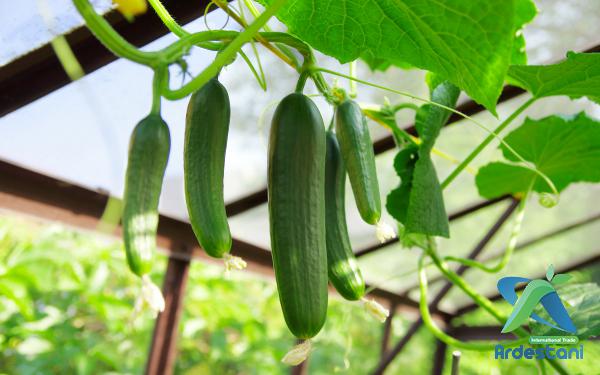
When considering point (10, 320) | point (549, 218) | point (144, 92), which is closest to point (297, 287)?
point (144, 92)

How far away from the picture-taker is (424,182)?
90 centimetres

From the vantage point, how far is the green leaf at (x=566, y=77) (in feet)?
2.81

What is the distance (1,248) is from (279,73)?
120cm

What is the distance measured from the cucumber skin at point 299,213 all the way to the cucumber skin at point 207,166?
5 cm

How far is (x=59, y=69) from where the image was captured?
1.30 meters

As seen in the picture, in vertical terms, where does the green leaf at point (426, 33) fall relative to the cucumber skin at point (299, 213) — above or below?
above

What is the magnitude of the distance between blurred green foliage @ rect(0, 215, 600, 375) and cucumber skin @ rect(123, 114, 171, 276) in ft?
2.98

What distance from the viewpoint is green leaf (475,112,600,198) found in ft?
4.11

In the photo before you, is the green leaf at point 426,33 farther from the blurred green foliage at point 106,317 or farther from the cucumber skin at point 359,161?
the blurred green foliage at point 106,317

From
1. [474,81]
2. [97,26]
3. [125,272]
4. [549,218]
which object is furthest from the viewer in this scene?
[549,218]

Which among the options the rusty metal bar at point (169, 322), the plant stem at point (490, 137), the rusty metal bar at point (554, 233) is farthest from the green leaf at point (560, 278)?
the rusty metal bar at point (554, 233)

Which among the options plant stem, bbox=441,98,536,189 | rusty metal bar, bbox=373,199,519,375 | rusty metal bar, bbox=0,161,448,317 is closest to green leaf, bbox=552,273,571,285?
plant stem, bbox=441,98,536,189

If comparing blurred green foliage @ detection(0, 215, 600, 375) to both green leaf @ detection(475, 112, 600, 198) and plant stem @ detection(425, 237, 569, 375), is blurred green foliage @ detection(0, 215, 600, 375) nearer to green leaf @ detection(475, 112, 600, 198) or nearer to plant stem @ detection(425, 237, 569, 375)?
plant stem @ detection(425, 237, 569, 375)

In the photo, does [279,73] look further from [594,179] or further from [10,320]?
[10,320]
